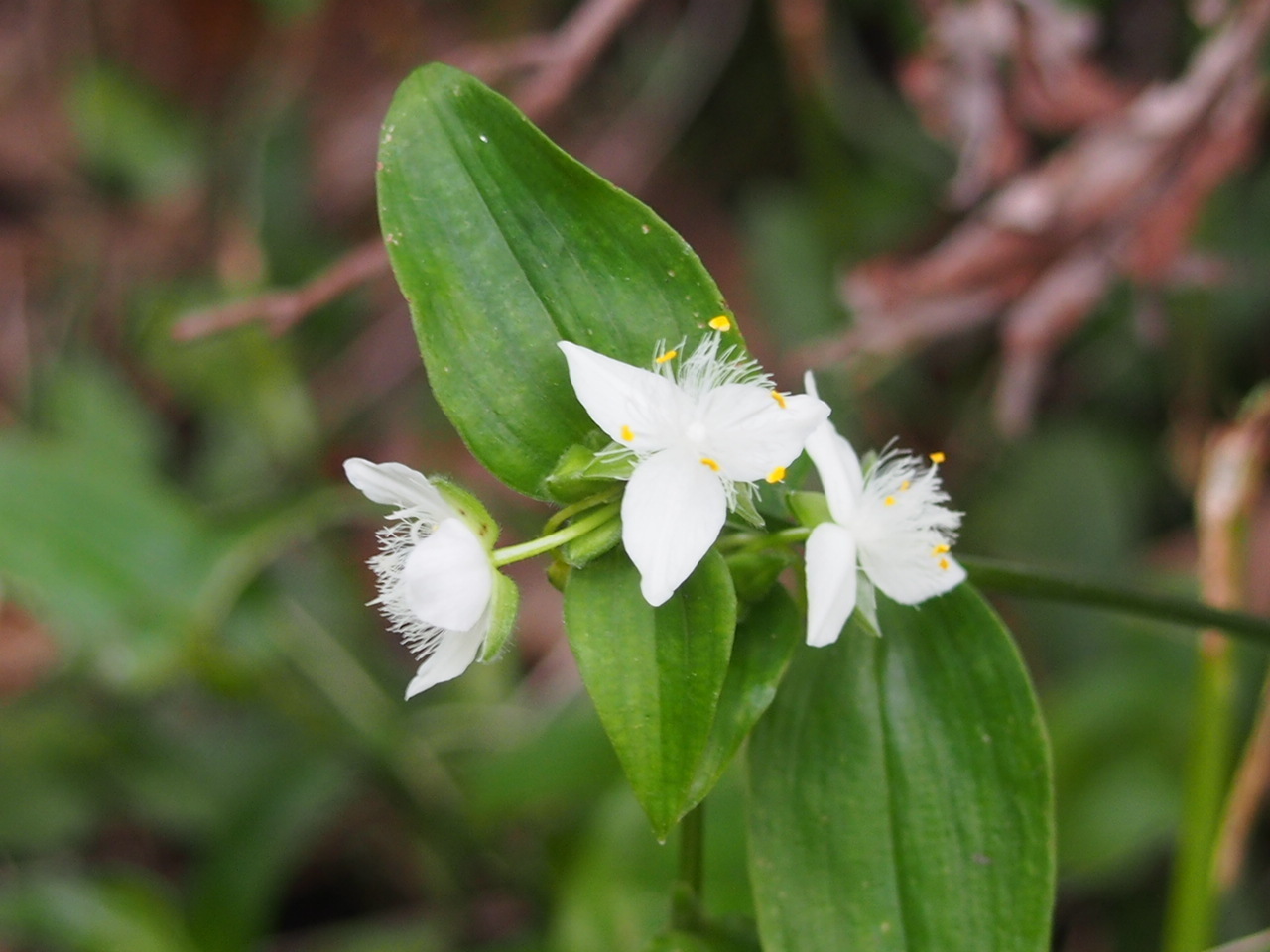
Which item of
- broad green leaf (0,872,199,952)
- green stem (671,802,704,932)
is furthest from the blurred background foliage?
green stem (671,802,704,932)

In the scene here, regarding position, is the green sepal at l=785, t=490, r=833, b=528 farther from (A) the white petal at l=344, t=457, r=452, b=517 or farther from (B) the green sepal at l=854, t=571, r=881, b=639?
(A) the white petal at l=344, t=457, r=452, b=517

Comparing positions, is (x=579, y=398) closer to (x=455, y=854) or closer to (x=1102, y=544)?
(x=455, y=854)

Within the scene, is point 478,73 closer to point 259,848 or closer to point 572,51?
point 572,51

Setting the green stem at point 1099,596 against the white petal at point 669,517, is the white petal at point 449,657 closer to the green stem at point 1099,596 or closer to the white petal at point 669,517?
the white petal at point 669,517

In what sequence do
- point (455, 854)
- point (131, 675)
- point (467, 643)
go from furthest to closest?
point (455, 854) → point (131, 675) → point (467, 643)

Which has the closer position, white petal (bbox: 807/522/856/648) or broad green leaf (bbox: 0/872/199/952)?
white petal (bbox: 807/522/856/648)

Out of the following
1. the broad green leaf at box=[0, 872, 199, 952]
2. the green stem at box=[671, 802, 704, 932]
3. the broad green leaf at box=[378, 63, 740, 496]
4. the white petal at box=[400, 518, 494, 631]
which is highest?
the broad green leaf at box=[378, 63, 740, 496]

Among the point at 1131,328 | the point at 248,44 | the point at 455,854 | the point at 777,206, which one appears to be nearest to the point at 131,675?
the point at 455,854
